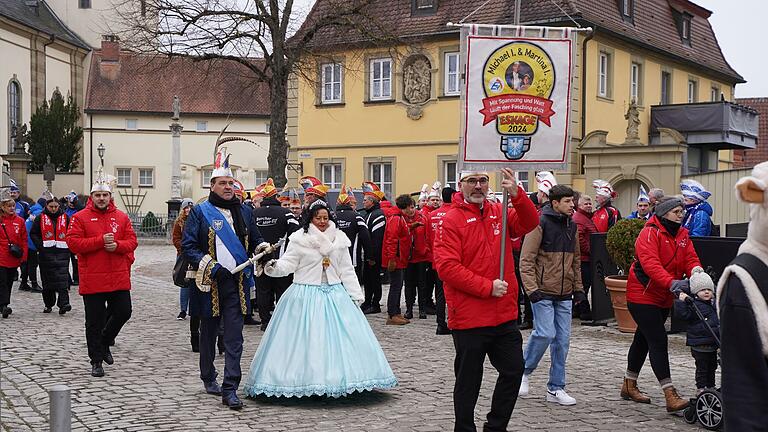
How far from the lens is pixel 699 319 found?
24.8ft

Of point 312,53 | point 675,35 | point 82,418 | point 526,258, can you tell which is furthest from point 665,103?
point 82,418

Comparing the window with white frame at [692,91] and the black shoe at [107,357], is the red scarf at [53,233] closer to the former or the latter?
the black shoe at [107,357]

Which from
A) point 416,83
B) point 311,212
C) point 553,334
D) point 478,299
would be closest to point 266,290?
point 311,212

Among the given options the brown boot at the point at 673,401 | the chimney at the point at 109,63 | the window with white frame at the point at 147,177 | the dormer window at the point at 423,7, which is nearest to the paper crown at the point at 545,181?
the brown boot at the point at 673,401

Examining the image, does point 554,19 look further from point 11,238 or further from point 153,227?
point 153,227

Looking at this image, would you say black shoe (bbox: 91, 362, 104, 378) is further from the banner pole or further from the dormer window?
the dormer window

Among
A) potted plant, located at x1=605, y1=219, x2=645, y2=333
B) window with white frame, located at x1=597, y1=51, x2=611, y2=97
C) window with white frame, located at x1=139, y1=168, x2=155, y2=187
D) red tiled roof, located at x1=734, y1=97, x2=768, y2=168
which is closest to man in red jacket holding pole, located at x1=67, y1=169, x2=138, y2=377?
potted plant, located at x1=605, y1=219, x2=645, y2=333

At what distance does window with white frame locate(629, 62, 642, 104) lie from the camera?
107 feet

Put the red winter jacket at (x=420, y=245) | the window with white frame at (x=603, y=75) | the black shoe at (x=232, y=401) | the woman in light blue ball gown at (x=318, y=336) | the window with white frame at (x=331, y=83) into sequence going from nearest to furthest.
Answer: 1. the black shoe at (x=232, y=401)
2. the woman in light blue ball gown at (x=318, y=336)
3. the red winter jacket at (x=420, y=245)
4. the window with white frame at (x=603, y=75)
5. the window with white frame at (x=331, y=83)

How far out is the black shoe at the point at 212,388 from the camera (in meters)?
8.78

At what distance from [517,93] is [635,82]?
27.6 metres

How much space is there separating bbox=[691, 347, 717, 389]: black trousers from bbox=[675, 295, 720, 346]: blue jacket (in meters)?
0.13

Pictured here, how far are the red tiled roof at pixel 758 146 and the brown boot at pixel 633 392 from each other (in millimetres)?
39252

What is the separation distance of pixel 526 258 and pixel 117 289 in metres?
4.41
